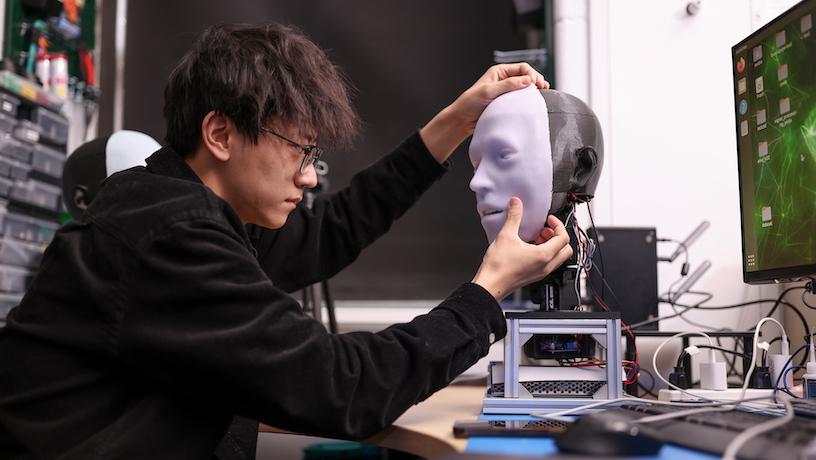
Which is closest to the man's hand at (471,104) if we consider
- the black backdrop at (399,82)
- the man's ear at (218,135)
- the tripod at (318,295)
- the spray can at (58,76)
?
the man's ear at (218,135)

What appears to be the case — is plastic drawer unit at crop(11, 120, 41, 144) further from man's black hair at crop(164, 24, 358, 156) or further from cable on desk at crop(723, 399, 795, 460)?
cable on desk at crop(723, 399, 795, 460)

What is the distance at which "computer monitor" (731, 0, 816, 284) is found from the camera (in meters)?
1.12

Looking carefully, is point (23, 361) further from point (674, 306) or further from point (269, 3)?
point (269, 3)

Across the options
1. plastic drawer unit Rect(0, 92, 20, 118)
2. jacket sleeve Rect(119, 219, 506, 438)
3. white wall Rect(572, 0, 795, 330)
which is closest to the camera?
jacket sleeve Rect(119, 219, 506, 438)

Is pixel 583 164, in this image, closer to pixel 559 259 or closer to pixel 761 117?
pixel 559 259

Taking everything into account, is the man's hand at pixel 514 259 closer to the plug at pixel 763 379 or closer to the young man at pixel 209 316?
the young man at pixel 209 316

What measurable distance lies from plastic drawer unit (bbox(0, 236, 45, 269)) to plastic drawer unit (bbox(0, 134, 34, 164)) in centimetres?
25

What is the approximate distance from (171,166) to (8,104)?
1.40 m

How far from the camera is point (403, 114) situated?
2.84 metres

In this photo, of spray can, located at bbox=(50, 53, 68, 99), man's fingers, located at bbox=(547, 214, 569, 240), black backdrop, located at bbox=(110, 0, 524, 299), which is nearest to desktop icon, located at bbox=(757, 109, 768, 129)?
man's fingers, located at bbox=(547, 214, 569, 240)

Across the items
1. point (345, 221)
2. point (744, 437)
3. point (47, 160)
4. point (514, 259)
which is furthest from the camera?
point (47, 160)

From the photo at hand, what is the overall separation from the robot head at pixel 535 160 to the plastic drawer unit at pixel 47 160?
1.72m

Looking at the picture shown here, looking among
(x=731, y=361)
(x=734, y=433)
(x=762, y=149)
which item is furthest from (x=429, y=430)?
(x=731, y=361)

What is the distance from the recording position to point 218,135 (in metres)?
1.13
